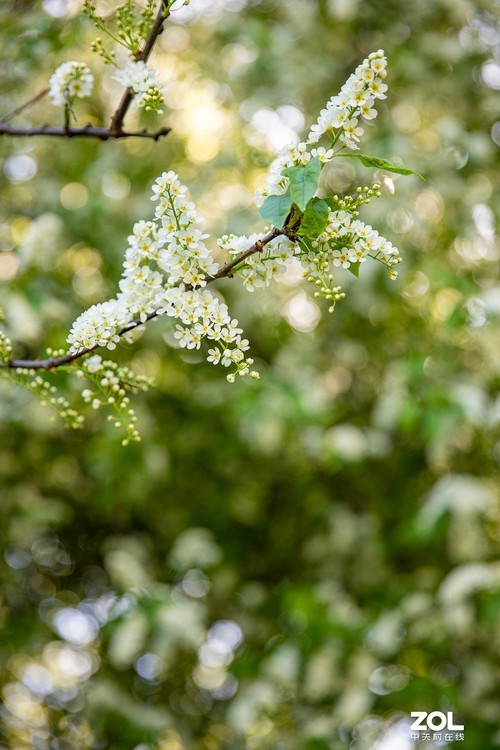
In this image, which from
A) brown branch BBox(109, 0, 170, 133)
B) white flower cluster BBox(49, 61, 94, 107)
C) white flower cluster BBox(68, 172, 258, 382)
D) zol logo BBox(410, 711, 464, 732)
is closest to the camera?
white flower cluster BBox(68, 172, 258, 382)

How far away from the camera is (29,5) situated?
9.78ft

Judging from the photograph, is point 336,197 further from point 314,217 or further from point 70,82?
point 70,82

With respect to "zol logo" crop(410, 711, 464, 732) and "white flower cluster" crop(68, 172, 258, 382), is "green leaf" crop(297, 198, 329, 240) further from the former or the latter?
"zol logo" crop(410, 711, 464, 732)

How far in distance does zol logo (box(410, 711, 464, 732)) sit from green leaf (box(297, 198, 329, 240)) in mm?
1978

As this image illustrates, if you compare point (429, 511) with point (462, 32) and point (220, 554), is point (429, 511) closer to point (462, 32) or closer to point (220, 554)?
point (220, 554)

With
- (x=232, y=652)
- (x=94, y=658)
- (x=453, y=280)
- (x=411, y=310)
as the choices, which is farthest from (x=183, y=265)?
(x=94, y=658)

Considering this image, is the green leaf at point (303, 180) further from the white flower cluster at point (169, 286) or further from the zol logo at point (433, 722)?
the zol logo at point (433, 722)

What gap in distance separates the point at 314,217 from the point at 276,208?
0.16ft

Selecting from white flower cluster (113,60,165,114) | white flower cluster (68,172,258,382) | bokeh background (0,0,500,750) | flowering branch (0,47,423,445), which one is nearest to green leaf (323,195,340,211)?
flowering branch (0,47,423,445)

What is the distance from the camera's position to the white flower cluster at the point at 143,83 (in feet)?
3.92

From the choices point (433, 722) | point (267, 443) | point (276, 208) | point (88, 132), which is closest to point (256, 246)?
point (276, 208)

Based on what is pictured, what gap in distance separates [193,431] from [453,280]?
111 cm

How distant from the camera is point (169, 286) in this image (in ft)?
3.41

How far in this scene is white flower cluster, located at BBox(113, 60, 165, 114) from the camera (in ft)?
3.92
